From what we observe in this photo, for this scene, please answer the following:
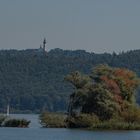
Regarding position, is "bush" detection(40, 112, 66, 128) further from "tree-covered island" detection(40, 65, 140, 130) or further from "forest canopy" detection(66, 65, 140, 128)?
"forest canopy" detection(66, 65, 140, 128)

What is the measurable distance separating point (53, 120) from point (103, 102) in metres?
7.55

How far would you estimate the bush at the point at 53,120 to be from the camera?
93.4 metres

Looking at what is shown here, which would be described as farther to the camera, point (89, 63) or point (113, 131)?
point (89, 63)

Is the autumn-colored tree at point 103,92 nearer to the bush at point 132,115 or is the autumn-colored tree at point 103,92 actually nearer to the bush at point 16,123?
the bush at point 132,115

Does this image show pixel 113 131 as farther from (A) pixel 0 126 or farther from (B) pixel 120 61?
(B) pixel 120 61

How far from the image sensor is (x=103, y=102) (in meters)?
89.5

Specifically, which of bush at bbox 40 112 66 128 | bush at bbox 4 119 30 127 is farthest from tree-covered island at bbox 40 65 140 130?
bush at bbox 4 119 30 127

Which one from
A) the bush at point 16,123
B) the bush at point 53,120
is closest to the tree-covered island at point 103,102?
the bush at point 53,120

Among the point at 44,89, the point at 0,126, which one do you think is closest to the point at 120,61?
the point at 44,89

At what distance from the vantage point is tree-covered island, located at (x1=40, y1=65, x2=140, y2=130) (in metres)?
89.9

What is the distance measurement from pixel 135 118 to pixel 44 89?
4185 inches

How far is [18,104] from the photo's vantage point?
195500 mm

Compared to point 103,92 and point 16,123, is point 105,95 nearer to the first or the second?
point 103,92

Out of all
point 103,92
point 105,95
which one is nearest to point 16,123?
point 103,92
